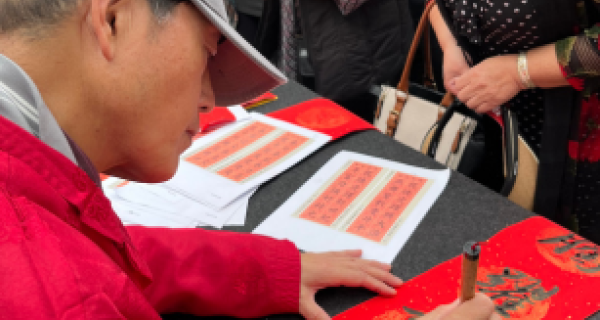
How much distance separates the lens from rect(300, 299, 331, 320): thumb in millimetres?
616

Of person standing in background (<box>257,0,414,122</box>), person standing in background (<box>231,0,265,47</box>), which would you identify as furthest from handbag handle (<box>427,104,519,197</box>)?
person standing in background (<box>231,0,265,47</box>)

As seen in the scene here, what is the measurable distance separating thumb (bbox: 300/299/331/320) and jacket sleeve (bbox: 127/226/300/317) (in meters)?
0.01

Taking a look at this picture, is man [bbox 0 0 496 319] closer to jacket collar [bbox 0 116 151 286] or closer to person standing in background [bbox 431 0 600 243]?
jacket collar [bbox 0 116 151 286]

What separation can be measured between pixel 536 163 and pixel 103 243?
854 millimetres

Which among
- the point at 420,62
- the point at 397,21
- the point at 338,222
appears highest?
the point at 397,21

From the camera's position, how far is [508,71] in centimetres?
96

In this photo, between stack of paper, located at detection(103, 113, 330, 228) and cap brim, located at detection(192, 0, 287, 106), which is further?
stack of paper, located at detection(103, 113, 330, 228)

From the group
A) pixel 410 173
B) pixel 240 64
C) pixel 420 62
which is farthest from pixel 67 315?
pixel 420 62

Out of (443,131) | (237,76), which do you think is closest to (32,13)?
(237,76)

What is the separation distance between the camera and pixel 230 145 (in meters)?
1.06

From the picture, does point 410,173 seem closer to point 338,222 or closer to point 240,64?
point 338,222

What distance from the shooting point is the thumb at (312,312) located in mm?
616

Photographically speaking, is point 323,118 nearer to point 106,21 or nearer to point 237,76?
point 237,76

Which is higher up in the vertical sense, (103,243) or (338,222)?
(103,243)
